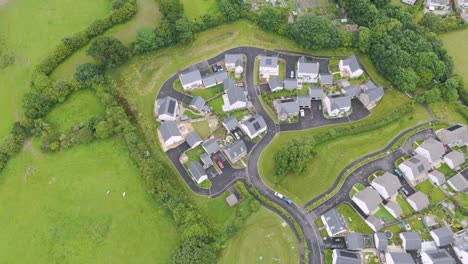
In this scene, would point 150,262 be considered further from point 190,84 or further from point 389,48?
point 389,48

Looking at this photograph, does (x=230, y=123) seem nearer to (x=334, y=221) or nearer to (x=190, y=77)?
(x=190, y=77)

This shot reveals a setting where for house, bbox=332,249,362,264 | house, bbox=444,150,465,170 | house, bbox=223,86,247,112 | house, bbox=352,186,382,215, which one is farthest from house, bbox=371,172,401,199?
house, bbox=223,86,247,112

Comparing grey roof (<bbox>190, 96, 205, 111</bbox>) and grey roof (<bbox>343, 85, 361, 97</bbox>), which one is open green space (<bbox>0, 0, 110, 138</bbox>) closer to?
grey roof (<bbox>190, 96, 205, 111</bbox>)

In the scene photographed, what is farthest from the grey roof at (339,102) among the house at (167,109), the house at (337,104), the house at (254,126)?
the house at (167,109)

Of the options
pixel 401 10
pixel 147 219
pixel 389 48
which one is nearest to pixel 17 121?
pixel 147 219

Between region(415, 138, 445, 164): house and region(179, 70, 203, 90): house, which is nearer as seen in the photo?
region(415, 138, 445, 164): house

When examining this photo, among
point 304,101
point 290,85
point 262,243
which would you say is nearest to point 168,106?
point 290,85
